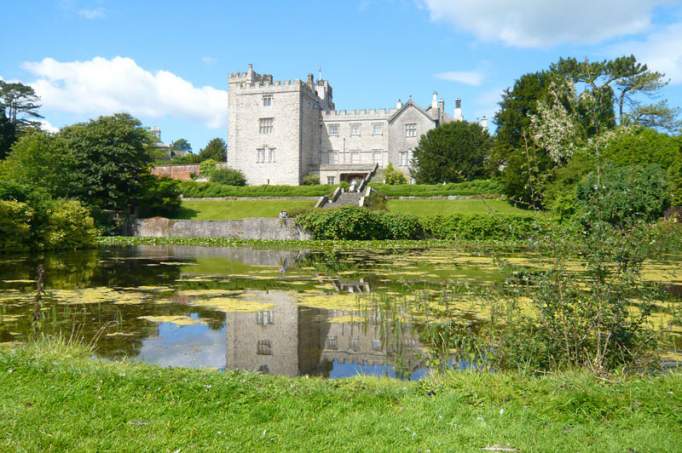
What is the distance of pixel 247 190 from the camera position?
4697 cm

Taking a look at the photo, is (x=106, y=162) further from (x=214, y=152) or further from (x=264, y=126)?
(x=214, y=152)

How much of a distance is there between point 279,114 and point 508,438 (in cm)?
5118

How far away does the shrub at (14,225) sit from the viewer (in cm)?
2284

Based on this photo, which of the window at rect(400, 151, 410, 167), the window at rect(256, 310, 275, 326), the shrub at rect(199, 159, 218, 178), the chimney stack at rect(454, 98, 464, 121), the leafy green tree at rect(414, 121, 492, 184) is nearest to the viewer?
the window at rect(256, 310, 275, 326)

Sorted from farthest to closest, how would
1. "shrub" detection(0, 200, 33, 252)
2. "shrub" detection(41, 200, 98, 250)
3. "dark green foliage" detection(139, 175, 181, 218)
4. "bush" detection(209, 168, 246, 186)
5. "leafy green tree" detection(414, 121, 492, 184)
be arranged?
"bush" detection(209, 168, 246, 186) < "leafy green tree" detection(414, 121, 492, 184) < "dark green foliage" detection(139, 175, 181, 218) < "shrub" detection(41, 200, 98, 250) < "shrub" detection(0, 200, 33, 252)

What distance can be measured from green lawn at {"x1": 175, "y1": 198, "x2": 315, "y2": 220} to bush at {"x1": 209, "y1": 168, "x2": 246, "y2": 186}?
6787mm

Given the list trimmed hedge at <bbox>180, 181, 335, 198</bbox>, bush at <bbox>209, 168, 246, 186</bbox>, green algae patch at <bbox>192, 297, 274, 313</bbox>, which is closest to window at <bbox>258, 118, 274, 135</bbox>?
bush at <bbox>209, 168, 246, 186</bbox>

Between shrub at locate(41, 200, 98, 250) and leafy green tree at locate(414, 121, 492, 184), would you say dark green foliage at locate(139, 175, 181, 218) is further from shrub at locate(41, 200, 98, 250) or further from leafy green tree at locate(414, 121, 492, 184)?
leafy green tree at locate(414, 121, 492, 184)

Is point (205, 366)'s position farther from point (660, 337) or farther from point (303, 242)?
point (303, 242)

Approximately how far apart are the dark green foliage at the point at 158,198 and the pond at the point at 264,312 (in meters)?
21.7

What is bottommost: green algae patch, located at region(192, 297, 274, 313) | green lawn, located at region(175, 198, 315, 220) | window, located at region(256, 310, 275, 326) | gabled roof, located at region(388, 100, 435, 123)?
window, located at region(256, 310, 275, 326)

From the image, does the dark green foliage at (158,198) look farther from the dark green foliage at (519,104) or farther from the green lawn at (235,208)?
the dark green foliage at (519,104)

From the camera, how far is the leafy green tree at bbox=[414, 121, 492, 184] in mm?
47969

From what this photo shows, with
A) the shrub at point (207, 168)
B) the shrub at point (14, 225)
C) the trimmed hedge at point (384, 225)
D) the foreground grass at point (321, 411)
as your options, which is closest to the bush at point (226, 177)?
the shrub at point (207, 168)
